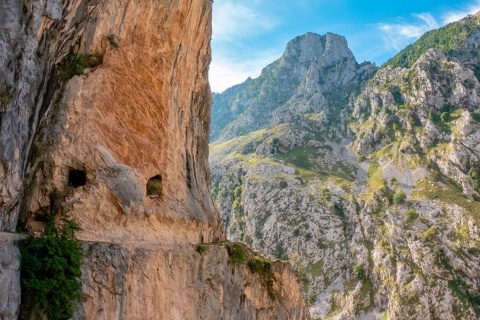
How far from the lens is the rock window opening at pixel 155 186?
29.6 meters

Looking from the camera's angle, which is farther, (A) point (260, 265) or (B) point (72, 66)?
(A) point (260, 265)

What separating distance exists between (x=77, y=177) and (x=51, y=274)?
750 cm

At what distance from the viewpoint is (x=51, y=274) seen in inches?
723

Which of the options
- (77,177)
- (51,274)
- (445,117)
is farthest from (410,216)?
(51,274)

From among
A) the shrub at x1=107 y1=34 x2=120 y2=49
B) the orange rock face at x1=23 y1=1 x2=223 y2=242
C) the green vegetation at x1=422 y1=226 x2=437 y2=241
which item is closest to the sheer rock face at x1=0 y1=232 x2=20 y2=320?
the orange rock face at x1=23 y1=1 x2=223 y2=242

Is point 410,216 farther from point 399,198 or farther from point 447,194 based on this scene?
point 447,194

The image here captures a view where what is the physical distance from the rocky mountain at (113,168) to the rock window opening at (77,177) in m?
0.09

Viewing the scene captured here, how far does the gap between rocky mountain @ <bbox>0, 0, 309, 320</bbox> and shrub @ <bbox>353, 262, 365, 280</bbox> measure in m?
105

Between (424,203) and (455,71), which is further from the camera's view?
(455,71)

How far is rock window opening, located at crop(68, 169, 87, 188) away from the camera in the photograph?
78.6 feet

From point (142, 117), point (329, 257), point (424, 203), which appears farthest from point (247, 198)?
point (142, 117)

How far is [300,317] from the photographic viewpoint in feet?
133

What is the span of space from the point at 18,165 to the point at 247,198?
546 ft

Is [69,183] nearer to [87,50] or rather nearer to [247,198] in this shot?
[87,50]
